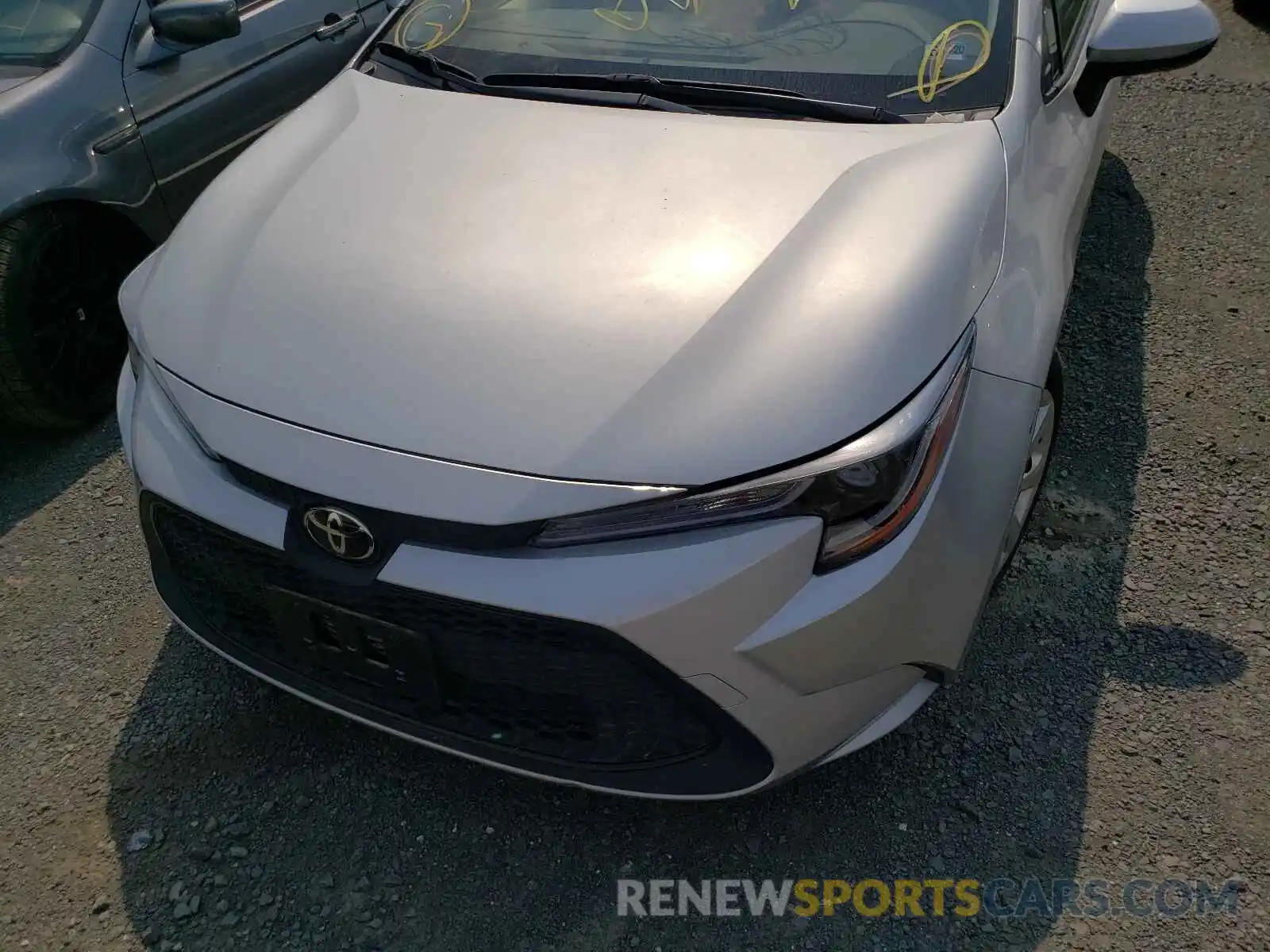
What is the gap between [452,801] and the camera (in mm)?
2057

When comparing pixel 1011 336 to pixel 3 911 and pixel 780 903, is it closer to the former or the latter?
pixel 780 903

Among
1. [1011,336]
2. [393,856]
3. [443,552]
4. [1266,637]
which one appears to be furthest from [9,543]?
[1266,637]

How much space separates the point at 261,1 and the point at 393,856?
2791mm

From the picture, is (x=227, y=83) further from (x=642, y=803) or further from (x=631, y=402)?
(x=642, y=803)

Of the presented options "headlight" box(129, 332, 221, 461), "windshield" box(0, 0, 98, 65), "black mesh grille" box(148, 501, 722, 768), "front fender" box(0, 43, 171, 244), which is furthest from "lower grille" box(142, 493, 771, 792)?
"windshield" box(0, 0, 98, 65)

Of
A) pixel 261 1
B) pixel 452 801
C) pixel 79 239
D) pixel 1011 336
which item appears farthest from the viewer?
pixel 261 1

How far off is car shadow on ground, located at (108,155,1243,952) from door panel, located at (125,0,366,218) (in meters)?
1.60

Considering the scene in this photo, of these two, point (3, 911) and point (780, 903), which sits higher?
point (780, 903)

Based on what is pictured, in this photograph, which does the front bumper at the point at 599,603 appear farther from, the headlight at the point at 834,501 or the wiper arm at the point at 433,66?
the wiper arm at the point at 433,66

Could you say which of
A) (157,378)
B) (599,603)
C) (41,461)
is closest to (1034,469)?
(599,603)

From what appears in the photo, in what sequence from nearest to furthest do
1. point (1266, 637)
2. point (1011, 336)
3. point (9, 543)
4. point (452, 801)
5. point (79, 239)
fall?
point (1011, 336) < point (452, 801) < point (1266, 637) < point (9, 543) < point (79, 239)

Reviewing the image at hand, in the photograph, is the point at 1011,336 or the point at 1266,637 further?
the point at 1266,637

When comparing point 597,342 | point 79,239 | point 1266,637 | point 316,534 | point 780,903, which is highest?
point 597,342

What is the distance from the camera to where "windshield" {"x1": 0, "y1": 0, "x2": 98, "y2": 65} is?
9.59 ft
